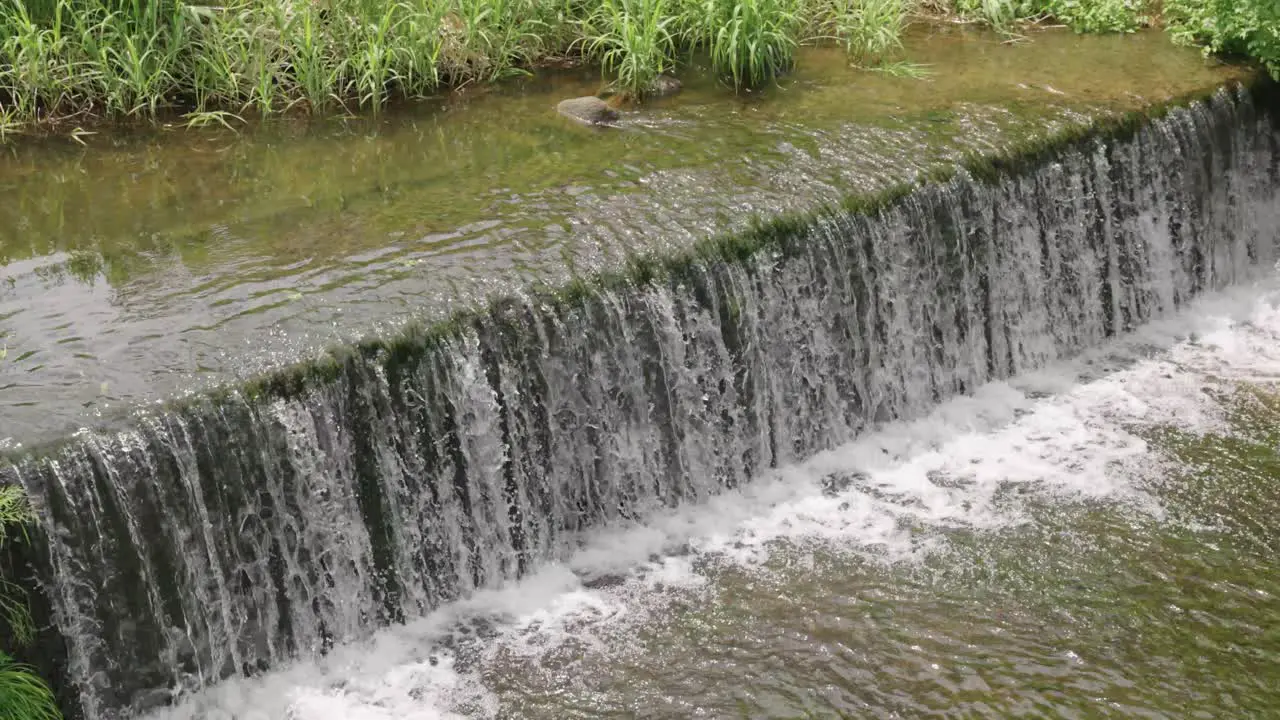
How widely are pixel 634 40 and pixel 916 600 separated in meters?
4.89

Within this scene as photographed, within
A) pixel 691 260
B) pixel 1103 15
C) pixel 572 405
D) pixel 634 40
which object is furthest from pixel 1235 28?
pixel 572 405

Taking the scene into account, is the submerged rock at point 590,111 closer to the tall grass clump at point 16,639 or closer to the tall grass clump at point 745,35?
the tall grass clump at point 745,35

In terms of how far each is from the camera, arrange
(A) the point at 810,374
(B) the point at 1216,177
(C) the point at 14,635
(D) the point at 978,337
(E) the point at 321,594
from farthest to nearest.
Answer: (B) the point at 1216,177, (D) the point at 978,337, (A) the point at 810,374, (E) the point at 321,594, (C) the point at 14,635

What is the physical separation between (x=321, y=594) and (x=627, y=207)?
2.82 metres

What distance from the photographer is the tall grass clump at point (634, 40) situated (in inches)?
366

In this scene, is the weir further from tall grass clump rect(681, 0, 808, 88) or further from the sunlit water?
tall grass clump rect(681, 0, 808, 88)

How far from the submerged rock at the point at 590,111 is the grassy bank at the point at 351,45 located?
42 cm

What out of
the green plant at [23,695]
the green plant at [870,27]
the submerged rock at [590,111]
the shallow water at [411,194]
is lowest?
the green plant at [23,695]

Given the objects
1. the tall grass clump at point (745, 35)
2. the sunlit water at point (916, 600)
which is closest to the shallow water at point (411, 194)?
the tall grass clump at point (745, 35)

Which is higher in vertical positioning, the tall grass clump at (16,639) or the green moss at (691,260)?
the green moss at (691,260)

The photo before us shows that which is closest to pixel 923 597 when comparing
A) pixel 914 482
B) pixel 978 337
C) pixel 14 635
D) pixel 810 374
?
pixel 914 482

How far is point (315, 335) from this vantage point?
610 centimetres

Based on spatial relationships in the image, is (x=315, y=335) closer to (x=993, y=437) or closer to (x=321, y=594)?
(x=321, y=594)

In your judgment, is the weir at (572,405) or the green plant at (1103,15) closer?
the weir at (572,405)
